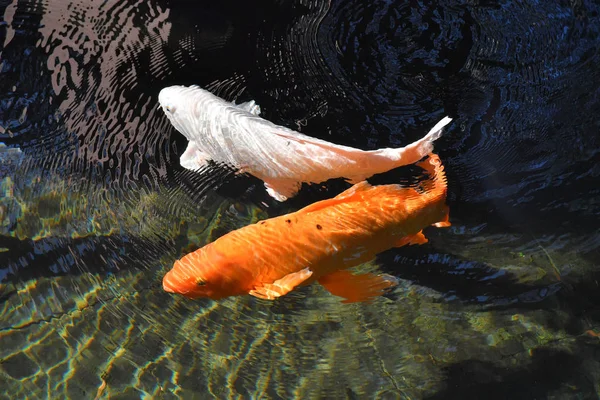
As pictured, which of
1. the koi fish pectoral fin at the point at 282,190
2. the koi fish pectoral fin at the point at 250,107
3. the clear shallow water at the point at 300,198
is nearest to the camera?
the clear shallow water at the point at 300,198

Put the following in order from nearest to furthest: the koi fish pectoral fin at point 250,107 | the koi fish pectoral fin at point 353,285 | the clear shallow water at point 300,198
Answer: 1. the koi fish pectoral fin at point 353,285
2. the clear shallow water at point 300,198
3. the koi fish pectoral fin at point 250,107

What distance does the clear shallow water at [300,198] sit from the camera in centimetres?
398

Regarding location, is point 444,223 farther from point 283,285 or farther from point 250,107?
point 250,107

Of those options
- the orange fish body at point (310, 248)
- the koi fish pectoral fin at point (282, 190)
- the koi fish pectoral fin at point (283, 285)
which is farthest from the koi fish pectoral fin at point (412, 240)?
the koi fish pectoral fin at point (282, 190)

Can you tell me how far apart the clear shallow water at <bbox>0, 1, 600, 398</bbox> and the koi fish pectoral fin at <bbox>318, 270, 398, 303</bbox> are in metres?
0.21

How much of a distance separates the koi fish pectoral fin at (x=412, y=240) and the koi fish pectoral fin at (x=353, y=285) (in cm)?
31

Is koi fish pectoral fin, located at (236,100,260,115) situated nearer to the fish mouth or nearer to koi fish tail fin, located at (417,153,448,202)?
koi fish tail fin, located at (417,153,448,202)

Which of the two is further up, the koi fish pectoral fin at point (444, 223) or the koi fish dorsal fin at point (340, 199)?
the koi fish dorsal fin at point (340, 199)

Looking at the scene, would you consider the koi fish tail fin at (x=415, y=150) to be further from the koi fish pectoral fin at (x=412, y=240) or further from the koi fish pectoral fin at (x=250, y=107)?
the koi fish pectoral fin at (x=250, y=107)

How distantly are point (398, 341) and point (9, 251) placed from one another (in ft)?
9.87

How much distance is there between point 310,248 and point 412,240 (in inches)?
31.2

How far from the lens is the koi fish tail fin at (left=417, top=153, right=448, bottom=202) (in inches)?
159

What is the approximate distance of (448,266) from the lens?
4285mm

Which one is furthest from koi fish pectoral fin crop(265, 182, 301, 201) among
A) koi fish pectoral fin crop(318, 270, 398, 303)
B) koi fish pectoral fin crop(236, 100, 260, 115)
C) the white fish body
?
koi fish pectoral fin crop(318, 270, 398, 303)
